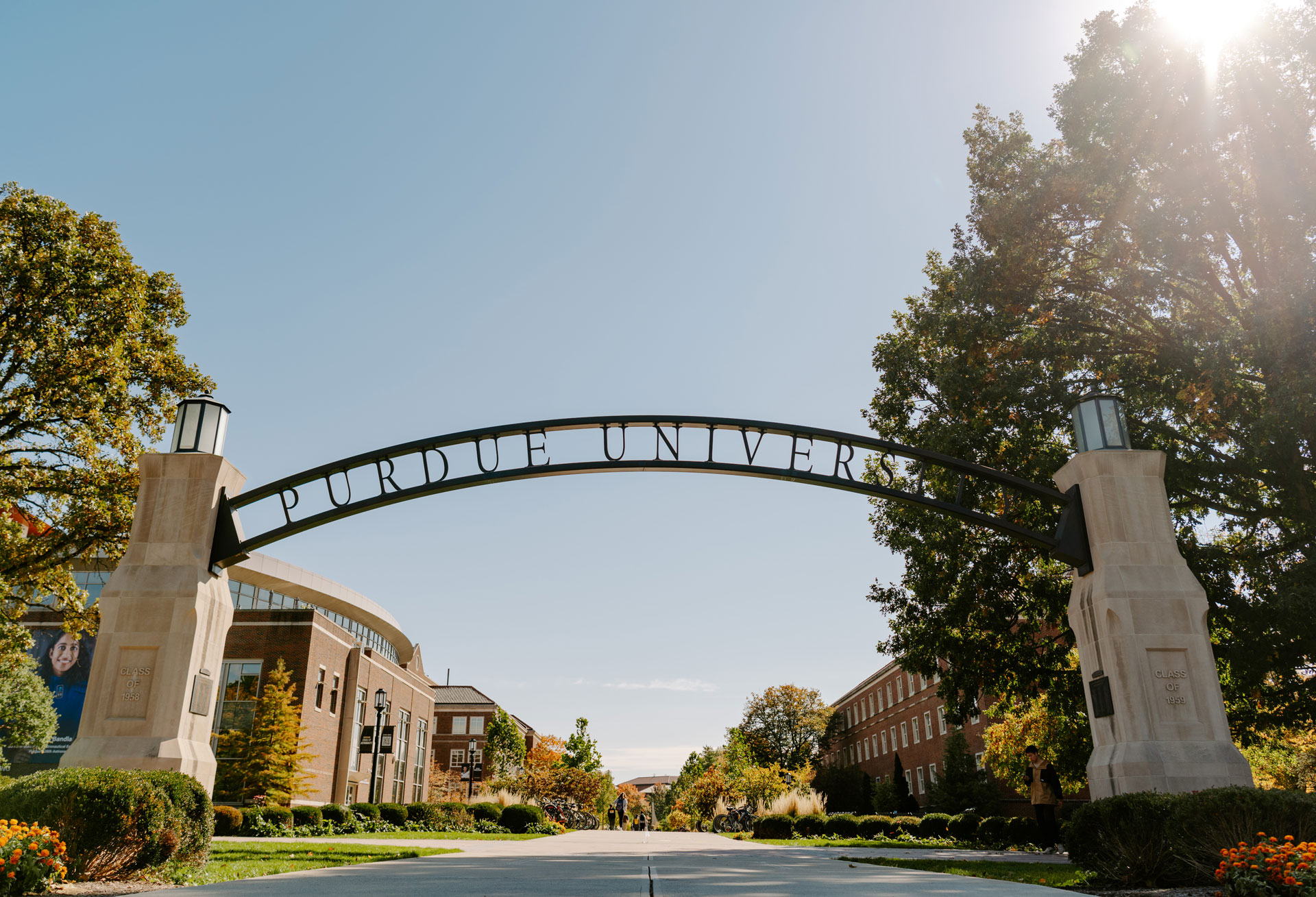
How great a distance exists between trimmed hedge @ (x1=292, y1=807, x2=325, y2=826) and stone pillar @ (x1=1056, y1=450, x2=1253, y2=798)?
922 inches

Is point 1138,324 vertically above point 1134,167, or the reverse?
point 1134,167

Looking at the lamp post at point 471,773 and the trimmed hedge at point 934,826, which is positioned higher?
the lamp post at point 471,773

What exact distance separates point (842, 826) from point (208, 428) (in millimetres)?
21808

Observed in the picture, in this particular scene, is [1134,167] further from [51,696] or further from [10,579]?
[51,696]

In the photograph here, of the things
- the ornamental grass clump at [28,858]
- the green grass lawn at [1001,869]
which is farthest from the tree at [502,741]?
the ornamental grass clump at [28,858]

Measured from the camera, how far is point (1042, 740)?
2355 cm

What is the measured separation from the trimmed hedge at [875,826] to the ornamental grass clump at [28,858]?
76.5 ft

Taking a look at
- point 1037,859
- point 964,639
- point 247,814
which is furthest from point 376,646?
point 1037,859

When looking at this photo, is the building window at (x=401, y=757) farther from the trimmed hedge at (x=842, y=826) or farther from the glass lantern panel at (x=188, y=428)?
the glass lantern panel at (x=188, y=428)

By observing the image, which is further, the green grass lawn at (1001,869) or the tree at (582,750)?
the tree at (582,750)

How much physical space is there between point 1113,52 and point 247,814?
2904cm

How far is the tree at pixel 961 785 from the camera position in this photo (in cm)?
4012

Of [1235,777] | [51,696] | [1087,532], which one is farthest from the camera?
[51,696]

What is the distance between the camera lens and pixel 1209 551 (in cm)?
1509
